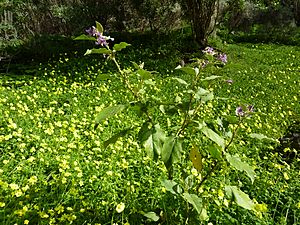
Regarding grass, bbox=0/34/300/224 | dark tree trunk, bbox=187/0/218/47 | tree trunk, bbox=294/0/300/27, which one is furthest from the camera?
tree trunk, bbox=294/0/300/27

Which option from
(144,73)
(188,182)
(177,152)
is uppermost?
(144,73)

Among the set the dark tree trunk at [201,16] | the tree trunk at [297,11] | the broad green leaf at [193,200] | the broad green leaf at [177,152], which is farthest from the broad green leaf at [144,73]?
the tree trunk at [297,11]

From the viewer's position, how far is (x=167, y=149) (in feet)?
6.41

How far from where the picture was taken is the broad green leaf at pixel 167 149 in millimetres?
1928

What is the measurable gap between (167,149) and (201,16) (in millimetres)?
7494

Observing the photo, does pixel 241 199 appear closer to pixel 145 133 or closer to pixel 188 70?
pixel 145 133

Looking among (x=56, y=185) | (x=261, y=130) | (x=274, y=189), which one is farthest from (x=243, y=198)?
(x=261, y=130)

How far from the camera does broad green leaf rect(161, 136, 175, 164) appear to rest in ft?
6.33

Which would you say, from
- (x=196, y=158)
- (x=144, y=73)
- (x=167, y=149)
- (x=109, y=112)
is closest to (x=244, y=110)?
(x=196, y=158)

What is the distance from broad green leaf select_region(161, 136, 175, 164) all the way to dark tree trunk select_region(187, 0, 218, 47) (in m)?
7.24

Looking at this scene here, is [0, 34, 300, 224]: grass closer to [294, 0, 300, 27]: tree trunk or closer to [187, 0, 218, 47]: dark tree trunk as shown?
[187, 0, 218, 47]: dark tree trunk

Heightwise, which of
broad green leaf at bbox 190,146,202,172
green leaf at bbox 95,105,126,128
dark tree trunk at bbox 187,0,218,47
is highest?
green leaf at bbox 95,105,126,128

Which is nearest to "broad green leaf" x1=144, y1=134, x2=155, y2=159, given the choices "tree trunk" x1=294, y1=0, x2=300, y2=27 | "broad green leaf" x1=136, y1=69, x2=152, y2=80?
"broad green leaf" x1=136, y1=69, x2=152, y2=80

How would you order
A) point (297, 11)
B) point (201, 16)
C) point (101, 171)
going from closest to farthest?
point (101, 171) → point (201, 16) → point (297, 11)
